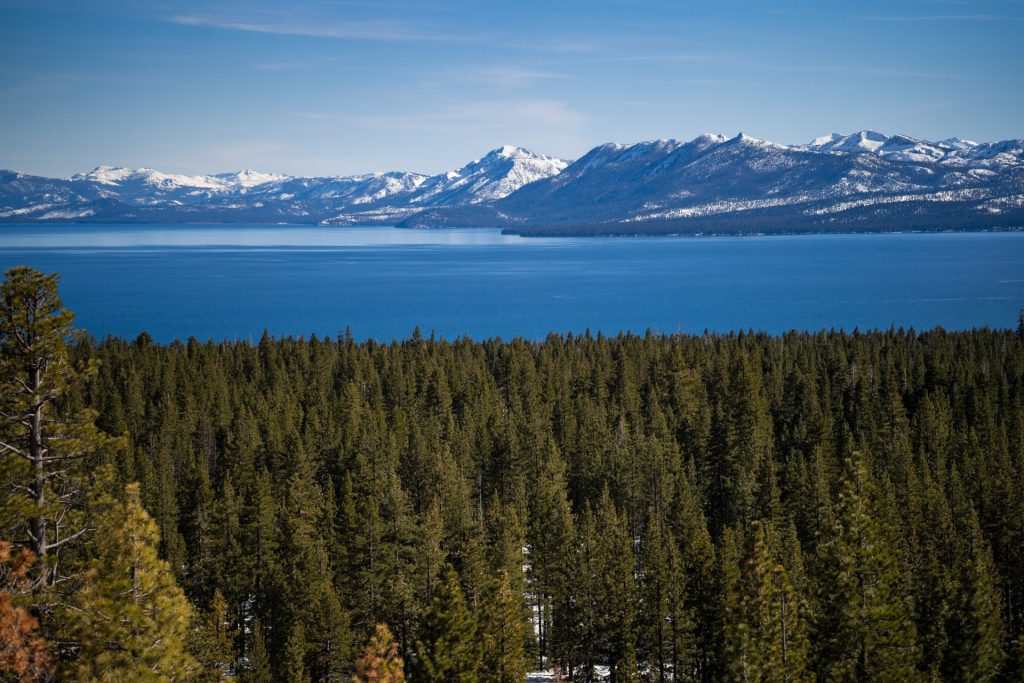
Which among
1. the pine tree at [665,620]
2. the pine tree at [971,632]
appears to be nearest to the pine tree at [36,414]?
the pine tree at [665,620]

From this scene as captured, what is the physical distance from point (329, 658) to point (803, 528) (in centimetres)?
3522

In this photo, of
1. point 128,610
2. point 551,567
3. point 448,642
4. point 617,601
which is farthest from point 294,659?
point 128,610

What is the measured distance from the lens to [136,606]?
1877 centimetres

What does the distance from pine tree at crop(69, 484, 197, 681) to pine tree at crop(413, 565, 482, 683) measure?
15737 mm

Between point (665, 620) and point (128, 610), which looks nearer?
point (128, 610)

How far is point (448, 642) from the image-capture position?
112 feet

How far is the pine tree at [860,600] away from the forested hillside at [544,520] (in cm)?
9

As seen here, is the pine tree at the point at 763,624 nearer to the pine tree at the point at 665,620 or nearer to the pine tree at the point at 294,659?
the pine tree at the point at 665,620

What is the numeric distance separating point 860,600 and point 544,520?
93.8ft

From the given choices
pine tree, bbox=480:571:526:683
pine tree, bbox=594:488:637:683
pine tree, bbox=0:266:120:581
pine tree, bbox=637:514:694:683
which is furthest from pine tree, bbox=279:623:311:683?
pine tree, bbox=0:266:120:581

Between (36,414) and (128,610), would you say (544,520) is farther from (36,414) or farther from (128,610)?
(36,414)

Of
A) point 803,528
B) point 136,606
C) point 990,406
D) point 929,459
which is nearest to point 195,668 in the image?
point 136,606

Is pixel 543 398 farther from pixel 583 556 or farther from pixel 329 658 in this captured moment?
pixel 329 658

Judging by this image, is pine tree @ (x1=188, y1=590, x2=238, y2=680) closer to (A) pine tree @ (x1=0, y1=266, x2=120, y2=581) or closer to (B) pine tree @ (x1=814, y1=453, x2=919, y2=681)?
(A) pine tree @ (x1=0, y1=266, x2=120, y2=581)
